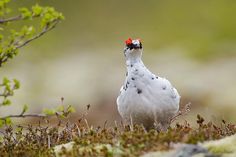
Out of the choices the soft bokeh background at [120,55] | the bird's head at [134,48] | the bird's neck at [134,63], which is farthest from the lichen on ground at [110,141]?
the soft bokeh background at [120,55]

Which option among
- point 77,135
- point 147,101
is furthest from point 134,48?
point 77,135

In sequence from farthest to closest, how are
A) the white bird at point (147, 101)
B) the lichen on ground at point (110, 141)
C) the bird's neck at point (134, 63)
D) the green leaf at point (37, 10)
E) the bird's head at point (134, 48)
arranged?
the bird's head at point (134, 48), the bird's neck at point (134, 63), the white bird at point (147, 101), the green leaf at point (37, 10), the lichen on ground at point (110, 141)

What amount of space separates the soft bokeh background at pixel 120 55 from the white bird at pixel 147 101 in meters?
8.47

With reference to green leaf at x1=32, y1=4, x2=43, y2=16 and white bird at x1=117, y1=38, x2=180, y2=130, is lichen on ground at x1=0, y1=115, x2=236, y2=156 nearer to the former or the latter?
white bird at x1=117, y1=38, x2=180, y2=130

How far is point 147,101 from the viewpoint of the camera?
10445 mm

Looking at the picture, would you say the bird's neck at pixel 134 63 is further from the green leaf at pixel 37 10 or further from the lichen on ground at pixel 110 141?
the green leaf at pixel 37 10

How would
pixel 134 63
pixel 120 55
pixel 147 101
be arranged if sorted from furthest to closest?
pixel 120 55 → pixel 134 63 → pixel 147 101

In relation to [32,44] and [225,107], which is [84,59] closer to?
[32,44]

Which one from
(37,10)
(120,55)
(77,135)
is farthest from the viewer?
(120,55)

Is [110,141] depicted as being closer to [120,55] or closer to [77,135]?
[77,135]

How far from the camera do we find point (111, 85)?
37.3 meters

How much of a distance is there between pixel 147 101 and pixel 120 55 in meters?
36.7

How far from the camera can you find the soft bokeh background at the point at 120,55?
33.9 m

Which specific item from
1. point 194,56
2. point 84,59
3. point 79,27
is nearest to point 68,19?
point 79,27
